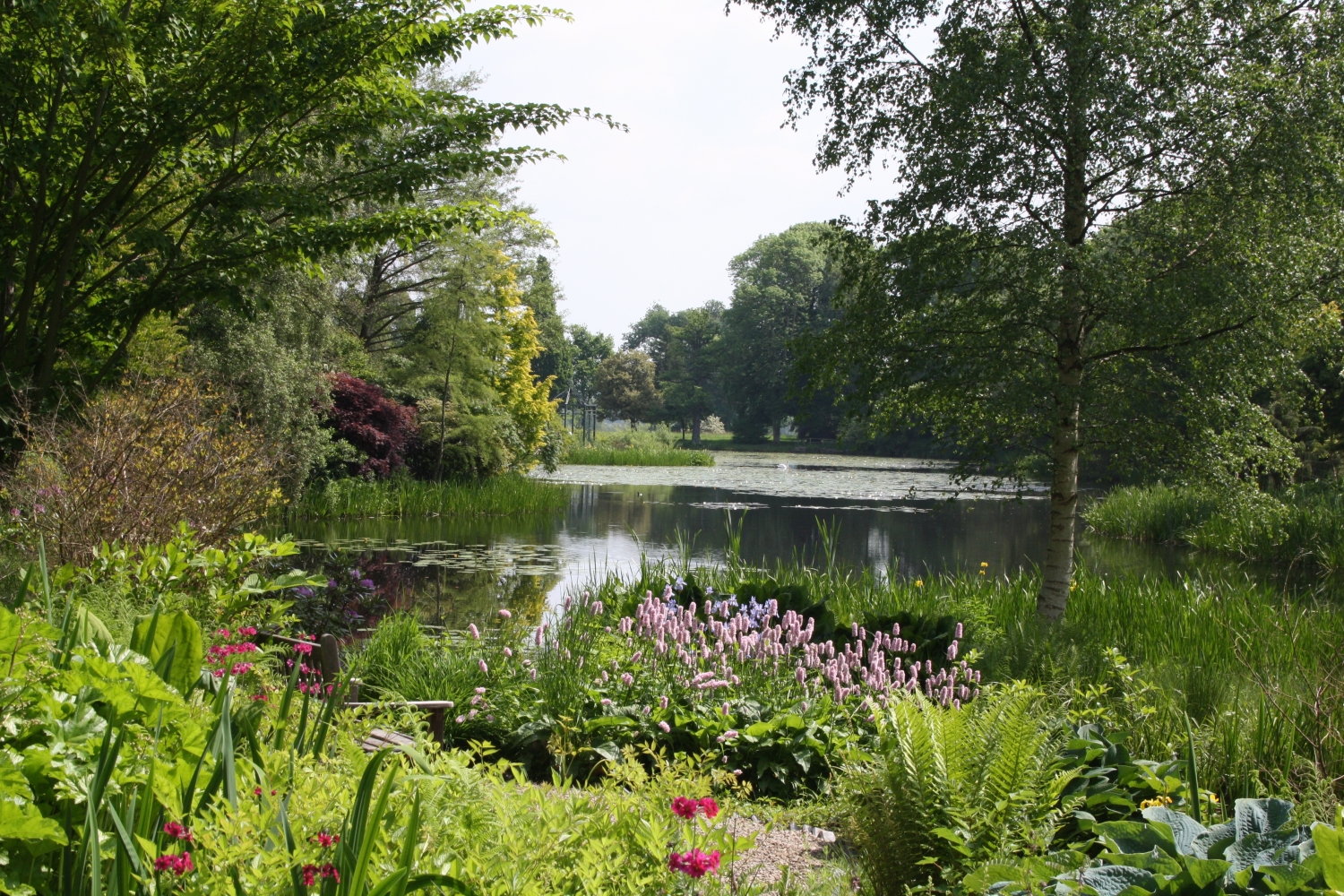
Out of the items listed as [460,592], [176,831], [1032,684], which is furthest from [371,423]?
[176,831]

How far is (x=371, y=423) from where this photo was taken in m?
17.3

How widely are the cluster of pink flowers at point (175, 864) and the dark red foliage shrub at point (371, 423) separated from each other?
15.4 metres

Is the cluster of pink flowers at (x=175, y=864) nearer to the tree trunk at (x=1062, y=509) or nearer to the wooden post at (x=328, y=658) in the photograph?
the wooden post at (x=328, y=658)

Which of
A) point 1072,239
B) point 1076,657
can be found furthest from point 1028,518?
point 1076,657

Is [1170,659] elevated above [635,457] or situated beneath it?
situated beneath

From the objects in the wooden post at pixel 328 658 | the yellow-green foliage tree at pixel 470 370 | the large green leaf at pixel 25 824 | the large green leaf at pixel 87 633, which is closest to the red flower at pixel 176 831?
the large green leaf at pixel 25 824

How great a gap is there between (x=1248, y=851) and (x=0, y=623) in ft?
8.30

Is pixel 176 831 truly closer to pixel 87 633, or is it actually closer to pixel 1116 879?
pixel 87 633

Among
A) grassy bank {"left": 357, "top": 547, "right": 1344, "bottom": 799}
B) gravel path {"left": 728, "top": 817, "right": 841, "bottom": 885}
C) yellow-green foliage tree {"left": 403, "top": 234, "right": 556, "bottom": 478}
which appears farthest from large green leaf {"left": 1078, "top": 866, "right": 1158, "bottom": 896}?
yellow-green foliage tree {"left": 403, "top": 234, "right": 556, "bottom": 478}

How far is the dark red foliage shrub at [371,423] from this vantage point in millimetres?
16547

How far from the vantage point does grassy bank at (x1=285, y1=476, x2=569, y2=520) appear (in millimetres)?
15359

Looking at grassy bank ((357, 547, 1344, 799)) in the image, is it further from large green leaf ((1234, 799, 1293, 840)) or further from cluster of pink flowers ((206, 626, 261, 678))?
large green leaf ((1234, 799, 1293, 840))

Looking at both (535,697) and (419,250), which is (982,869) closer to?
(535,697)

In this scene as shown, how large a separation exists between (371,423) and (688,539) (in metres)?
7.08
